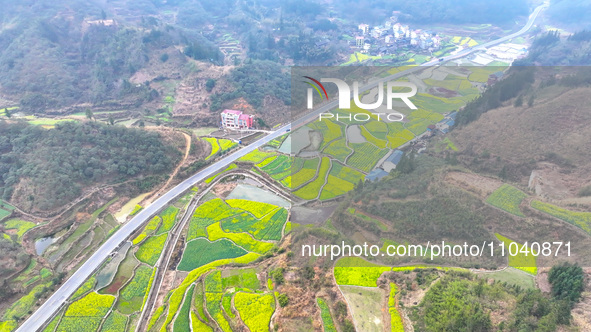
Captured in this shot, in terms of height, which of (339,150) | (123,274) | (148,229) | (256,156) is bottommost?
(123,274)

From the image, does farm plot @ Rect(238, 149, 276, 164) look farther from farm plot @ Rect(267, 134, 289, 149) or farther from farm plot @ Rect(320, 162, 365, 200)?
farm plot @ Rect(320, 162, 365, 200)

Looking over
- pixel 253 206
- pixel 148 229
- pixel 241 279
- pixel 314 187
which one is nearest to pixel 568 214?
pixel 314 187

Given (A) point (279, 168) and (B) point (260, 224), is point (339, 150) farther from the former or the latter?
(B) point (260, 224)

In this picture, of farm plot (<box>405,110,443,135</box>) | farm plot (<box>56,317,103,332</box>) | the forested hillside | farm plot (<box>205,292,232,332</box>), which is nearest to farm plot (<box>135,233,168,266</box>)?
farm plot (<box>56,317,103,332</box>)

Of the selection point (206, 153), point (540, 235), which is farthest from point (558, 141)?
point (206, 153)

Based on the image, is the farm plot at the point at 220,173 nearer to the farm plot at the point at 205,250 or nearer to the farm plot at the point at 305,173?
the farm plot at the point at 305,173

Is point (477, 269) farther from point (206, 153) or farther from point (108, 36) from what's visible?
point (108, 36)
